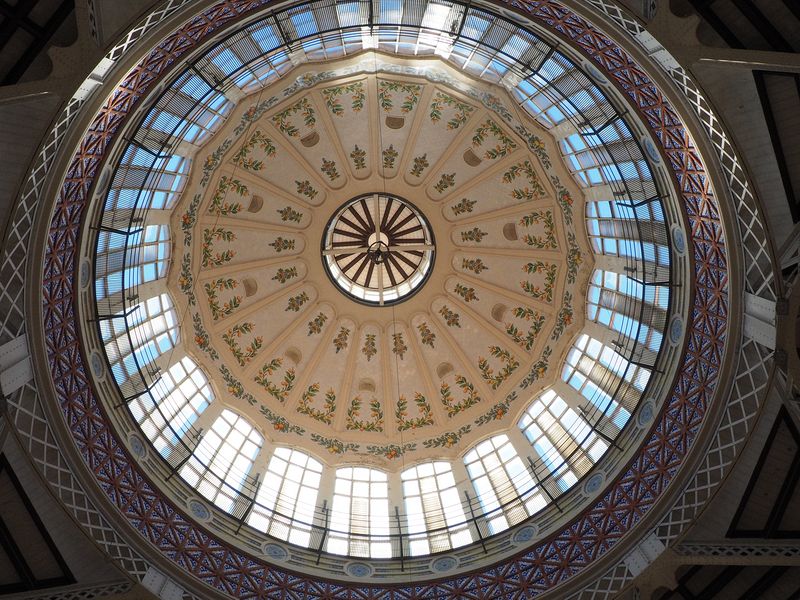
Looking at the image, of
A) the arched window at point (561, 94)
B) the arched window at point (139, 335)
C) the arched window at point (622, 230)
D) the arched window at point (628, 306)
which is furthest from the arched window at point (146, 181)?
the arched window at point (628, 306)

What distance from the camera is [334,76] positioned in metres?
21.3

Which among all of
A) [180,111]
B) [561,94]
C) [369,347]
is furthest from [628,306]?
[180,111]

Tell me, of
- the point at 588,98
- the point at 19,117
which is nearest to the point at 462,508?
the point at 588,98

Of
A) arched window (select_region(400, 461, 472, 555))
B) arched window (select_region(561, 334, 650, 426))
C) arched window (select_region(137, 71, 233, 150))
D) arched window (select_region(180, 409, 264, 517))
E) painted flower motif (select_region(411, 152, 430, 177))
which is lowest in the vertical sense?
arched window (select_region(400, 461, 472, 555))

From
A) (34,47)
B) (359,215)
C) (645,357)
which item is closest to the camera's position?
(34,47)

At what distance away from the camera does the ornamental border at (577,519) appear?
1477 centimetres

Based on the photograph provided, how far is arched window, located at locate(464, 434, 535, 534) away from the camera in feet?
66.2

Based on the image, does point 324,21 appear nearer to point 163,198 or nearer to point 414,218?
point 163,198

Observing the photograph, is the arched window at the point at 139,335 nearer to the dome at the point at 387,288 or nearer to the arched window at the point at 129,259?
the dome at the point at 387,288

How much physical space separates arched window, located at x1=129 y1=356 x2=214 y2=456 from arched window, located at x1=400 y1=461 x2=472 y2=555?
7173 mm

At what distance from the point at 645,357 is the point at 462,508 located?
7.27 metres

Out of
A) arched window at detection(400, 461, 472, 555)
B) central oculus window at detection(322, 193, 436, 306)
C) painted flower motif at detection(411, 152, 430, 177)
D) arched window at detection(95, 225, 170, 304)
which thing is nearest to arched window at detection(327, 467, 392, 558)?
arched window at detection(400, 461, 472, 555)

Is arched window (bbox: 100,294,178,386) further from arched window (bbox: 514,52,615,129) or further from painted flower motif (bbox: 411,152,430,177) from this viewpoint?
arched window (bbox: 514,52,615,129)

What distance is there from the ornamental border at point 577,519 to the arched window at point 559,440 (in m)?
1.84
